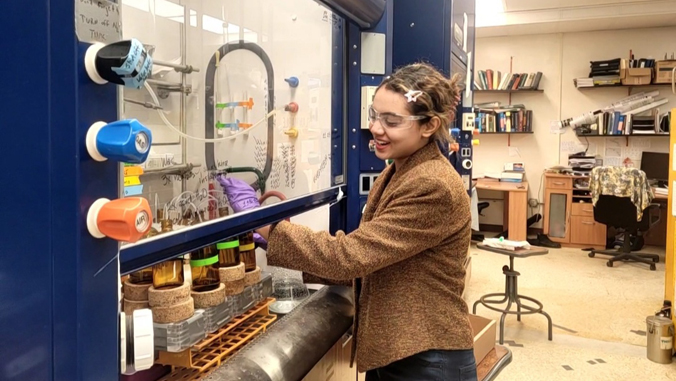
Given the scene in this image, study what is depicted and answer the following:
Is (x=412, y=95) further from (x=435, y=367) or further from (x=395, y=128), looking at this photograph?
(x=435, y=367)

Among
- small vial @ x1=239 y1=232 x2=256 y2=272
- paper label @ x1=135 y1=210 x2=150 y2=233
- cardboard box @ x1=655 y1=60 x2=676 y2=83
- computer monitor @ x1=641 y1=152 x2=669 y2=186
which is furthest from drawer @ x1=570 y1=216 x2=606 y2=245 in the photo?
paper label @ x1=135 y1=210 x2=150 y2=233

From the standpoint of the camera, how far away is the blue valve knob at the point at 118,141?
1.88 feet

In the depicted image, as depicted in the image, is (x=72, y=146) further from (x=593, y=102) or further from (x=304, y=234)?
(x=593, y=102)

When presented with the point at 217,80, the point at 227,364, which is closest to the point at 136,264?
the point at 227,364

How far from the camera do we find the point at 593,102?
21.6 feet

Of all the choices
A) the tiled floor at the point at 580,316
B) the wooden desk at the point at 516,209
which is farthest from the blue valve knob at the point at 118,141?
the wooden desk at the point at 516,209

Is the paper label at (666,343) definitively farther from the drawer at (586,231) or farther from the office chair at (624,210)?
the drawer at (586,231)

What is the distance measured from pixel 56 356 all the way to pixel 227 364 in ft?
1.93

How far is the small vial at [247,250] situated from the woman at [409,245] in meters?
0.15

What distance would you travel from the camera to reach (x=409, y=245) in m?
1.20

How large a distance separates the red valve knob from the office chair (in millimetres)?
5434

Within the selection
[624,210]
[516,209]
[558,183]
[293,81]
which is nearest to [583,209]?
[558,183]

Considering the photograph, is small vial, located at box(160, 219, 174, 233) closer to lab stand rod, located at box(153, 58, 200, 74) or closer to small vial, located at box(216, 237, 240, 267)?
small vial, located at box(216, 237, 240, 267)

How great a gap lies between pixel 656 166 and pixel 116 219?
6.84 meters
